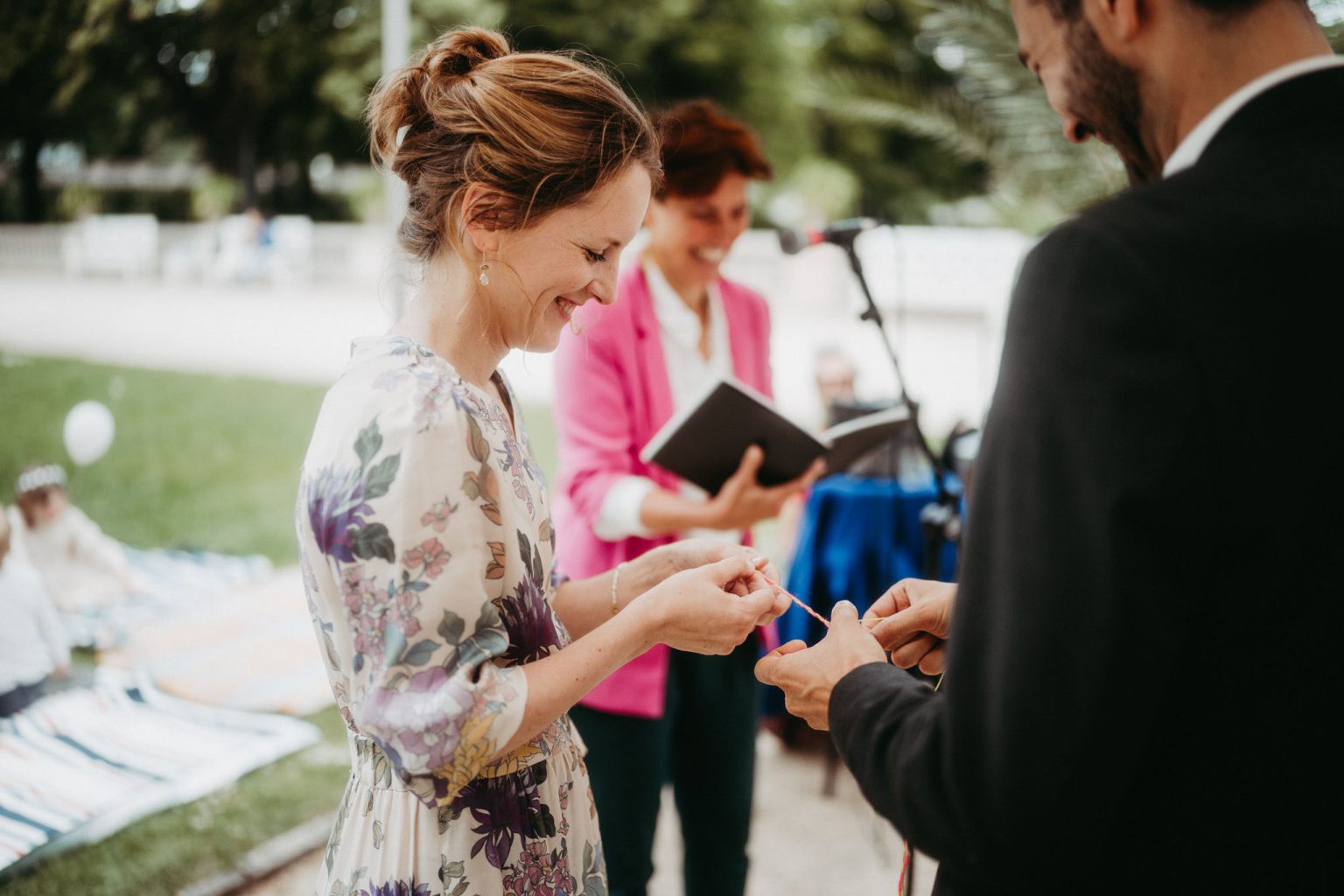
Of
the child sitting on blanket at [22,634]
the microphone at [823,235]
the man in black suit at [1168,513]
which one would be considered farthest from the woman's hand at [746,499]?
the child sitting on blanket at [22,634]

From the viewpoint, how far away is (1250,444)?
2.24ft

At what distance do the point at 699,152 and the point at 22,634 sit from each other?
87.0 inches

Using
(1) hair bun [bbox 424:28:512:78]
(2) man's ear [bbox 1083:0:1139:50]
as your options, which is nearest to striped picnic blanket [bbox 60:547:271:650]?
(1) hair bun [bbox 424:28:512:78]

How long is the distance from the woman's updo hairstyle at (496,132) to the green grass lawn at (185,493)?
211 centimetres

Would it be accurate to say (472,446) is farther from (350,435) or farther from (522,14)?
(522,14)

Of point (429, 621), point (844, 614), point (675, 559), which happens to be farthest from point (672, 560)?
point (429, 621)

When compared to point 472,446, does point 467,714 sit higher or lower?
lower

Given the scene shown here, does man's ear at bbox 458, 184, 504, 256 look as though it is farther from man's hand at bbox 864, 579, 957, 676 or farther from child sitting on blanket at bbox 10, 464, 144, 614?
child sitting on blanket at bbox 10, 464, 144, 614

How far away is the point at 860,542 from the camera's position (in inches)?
139

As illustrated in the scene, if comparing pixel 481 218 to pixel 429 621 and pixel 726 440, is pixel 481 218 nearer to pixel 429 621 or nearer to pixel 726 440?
pixel 429 621

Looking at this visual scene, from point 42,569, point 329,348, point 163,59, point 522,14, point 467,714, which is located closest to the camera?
point 467,714

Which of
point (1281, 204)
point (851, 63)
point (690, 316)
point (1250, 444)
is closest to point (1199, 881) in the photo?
point (1250, 444)

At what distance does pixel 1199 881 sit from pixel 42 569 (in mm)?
3077

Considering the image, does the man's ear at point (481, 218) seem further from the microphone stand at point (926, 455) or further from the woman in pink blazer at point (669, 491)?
the microphone stand at point (926, 455)
